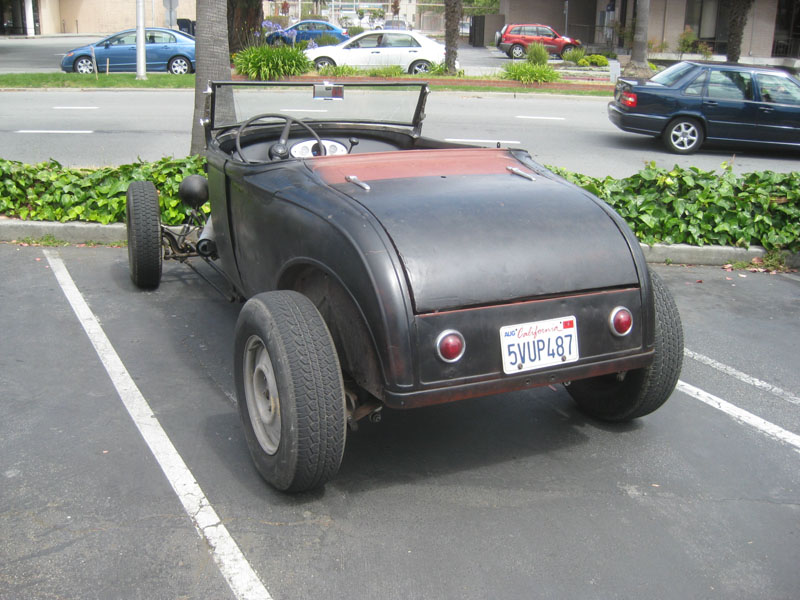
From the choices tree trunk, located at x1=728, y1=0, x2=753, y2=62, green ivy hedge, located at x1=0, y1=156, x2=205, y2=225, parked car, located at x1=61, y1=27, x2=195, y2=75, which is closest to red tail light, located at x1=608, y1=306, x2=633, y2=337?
green ivy hedge, located at x1=0, y1=156, x2=205, y2=225

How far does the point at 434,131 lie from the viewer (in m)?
14.5

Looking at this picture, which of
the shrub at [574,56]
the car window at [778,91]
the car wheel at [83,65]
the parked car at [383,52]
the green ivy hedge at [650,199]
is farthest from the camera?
the shrub at [574,56]

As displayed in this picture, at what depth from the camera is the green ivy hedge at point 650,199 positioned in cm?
723

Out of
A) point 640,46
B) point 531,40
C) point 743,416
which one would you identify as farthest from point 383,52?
point 743,416

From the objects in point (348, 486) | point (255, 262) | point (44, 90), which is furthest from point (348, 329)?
point (44, 90)

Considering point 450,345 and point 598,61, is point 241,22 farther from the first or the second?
point 450,345

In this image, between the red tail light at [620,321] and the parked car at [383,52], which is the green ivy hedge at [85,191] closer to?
the red tail light at [620,321]

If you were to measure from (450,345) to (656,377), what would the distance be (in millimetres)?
1181

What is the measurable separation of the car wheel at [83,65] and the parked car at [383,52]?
247 inches

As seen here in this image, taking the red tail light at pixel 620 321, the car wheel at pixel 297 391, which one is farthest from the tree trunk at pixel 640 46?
the car wheel at pixel 297 391

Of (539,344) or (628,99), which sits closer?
(539,344)

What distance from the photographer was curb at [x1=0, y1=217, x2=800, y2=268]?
7262 mm

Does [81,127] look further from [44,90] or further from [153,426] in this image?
[153,426]

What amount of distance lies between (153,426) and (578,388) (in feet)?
7.11
